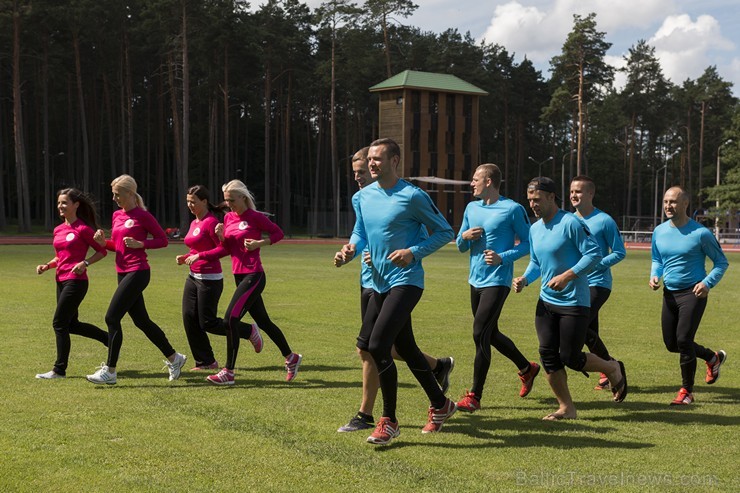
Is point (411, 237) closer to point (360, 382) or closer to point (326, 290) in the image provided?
point (360, 382)

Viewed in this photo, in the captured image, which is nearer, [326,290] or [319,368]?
[319,368]

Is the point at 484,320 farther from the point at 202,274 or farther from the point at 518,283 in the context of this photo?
the point at 202,274

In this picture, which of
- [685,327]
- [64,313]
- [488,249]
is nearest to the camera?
[488,249]

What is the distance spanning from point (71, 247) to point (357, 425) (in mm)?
4057

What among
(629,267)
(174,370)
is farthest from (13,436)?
(629,267)

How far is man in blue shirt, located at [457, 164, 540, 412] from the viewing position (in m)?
A: 7.42

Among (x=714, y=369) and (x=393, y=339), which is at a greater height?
(x=393, y=339)

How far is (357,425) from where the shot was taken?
661cm

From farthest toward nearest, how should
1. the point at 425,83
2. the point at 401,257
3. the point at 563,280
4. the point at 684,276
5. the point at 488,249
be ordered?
the point at 425,83
the point at 684,276
the point at 488,249
the point at 563,280
the point at 401,257

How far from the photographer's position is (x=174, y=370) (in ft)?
29.3

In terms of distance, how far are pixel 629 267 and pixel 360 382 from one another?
24161mm

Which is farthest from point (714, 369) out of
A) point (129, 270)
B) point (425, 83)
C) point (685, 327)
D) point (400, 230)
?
point (425, 83)

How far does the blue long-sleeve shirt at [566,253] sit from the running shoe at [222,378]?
3.32 meters

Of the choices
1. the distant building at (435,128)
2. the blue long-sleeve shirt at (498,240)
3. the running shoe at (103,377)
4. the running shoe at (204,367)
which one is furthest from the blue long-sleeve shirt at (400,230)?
the distant building at (435,128)
